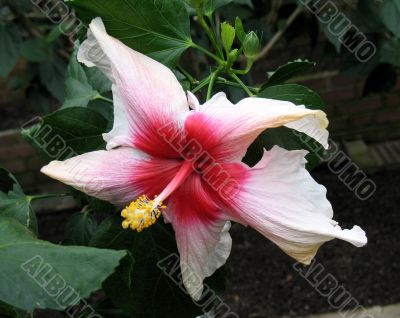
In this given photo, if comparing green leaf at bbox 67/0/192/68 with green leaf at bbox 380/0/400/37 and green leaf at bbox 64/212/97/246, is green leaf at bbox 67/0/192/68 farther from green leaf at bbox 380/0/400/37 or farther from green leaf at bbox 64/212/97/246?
green leaf at bbox 380/0/400/37

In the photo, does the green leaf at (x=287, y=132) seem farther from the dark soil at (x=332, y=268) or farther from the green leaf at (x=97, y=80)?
the dark soil at (x=332, y=268)

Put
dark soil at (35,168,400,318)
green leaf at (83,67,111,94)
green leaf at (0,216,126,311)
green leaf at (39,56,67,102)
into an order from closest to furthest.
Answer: green leaf at (0,216,126,311), green leaf at (83,67,111,94), dark soil at (35,168,400,318), green leaf at (39,56,67,102)

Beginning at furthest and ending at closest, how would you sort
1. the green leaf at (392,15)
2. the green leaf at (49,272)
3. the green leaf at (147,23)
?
the green leaf at (392,15) < the green leaf at (147,23) < the green leaf at (49,272)

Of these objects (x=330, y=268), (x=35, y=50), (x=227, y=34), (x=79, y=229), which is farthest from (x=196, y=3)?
(x=330, y=268)

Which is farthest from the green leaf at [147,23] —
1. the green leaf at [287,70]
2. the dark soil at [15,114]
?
the dark soil at [15,114]

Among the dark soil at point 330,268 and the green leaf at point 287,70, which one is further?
the dark soil at point 330,268

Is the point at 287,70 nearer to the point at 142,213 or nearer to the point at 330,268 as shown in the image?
the point at 142,213

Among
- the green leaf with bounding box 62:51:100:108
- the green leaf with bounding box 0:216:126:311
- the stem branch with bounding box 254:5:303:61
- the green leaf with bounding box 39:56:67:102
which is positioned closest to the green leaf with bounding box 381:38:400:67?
the stem branch with bounding box 254:5:303:61
